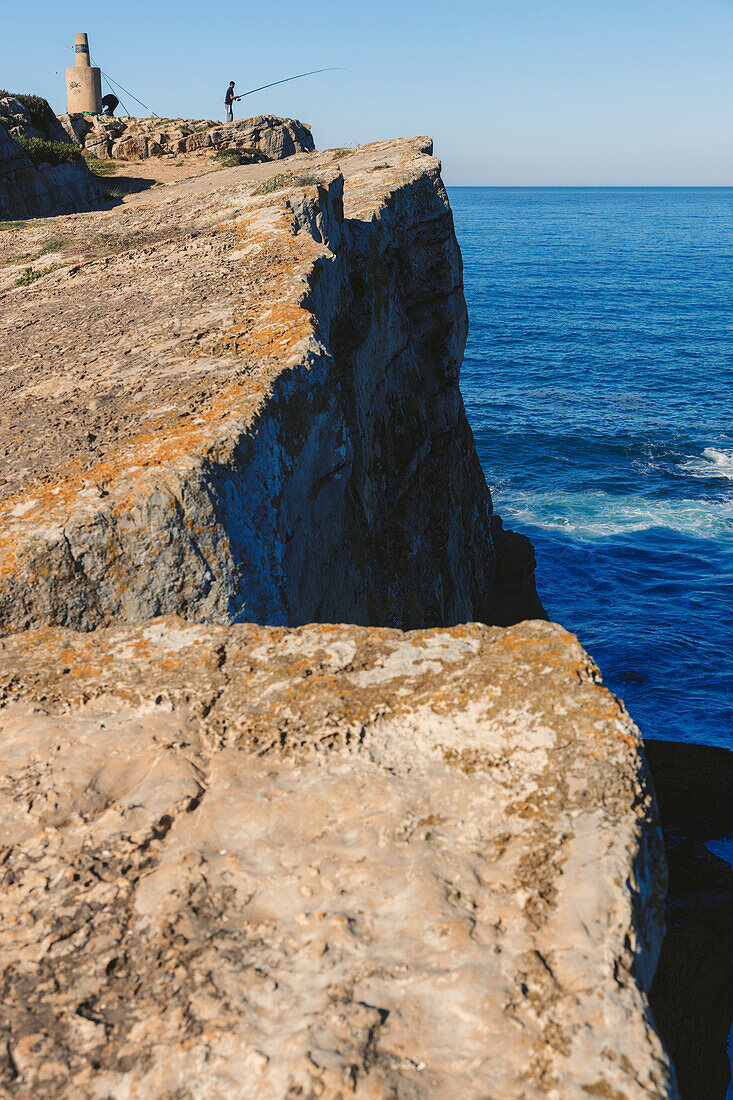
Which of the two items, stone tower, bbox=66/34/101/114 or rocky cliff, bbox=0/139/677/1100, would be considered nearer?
rocky cliff, bbox=0/139/677/1100

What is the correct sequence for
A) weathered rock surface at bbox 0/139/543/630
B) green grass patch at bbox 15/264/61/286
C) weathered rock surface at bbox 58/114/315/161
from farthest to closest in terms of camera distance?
1. weathered rock surface at bbox 58/114/315/161
2. green grass patch at bbox 15/264/61/286
3. weathered rock surface at bbox 0/139/543/630

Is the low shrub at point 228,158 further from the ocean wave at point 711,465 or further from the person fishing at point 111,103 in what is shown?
the ocean wave at point 711,465

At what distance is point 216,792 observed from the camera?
3.08m

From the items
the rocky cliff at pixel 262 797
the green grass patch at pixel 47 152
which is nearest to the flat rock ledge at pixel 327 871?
the rocky cliff at pixel 262 797

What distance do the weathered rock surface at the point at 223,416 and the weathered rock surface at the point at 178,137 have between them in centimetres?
1793

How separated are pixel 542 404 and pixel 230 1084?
1742 inches

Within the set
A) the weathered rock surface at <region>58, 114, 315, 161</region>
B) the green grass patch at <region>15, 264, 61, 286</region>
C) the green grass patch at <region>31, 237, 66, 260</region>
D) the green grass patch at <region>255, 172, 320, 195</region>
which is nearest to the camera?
the green grass patch at <region>15, 264, 61, 286</region>

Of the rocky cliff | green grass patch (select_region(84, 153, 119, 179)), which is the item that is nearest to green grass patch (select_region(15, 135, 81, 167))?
green grass patch (select_region(84, 153, 119, 179))

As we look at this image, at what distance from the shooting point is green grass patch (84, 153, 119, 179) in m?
26.9

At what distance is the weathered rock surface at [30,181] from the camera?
1995 cm

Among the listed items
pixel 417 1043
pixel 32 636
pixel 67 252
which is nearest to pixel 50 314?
pixel 67 252

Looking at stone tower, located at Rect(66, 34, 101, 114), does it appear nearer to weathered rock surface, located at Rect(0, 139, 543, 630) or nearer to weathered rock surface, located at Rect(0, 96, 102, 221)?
weathered rock surface, located at Rect(0, 96, 102, 221)

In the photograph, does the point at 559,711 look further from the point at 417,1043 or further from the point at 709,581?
the point at 709,581

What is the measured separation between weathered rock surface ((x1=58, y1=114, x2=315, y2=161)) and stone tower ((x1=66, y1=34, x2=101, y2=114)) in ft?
16.3
